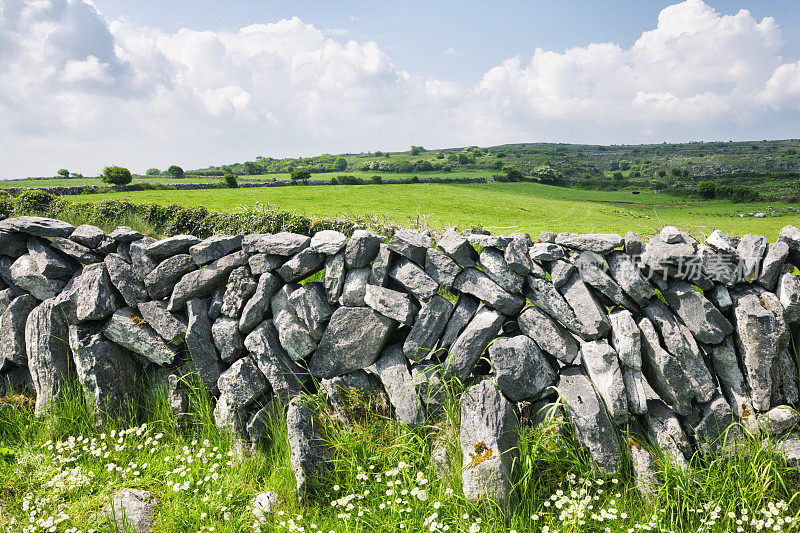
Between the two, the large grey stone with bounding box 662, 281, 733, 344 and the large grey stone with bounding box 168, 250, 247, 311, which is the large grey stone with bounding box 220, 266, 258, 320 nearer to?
the large grey stone with bounding box 168, 250, 247, 311

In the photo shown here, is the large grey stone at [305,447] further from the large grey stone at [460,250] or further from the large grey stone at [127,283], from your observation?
the large grey stone at [127,283]

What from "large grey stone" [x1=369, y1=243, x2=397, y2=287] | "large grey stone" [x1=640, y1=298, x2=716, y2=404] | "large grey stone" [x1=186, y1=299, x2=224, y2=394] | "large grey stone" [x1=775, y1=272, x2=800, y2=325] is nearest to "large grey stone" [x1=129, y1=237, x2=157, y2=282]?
"large grey stone" [x1=186, y1=299, x2=224, y2=394]

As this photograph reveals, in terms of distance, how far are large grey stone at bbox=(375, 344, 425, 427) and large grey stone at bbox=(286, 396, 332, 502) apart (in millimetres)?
758

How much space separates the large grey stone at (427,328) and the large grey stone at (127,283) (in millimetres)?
3364

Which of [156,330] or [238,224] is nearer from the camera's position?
[156,330]

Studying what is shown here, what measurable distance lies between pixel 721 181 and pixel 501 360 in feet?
29.3

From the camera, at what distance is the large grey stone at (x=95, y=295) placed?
5.10 metres

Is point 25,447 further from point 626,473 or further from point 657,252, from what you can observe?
point 657,252

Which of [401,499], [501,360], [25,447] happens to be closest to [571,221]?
[501,360]

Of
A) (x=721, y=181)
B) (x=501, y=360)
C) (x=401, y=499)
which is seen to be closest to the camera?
(x=401, y=499)

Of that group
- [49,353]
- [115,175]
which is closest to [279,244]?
[49,353]

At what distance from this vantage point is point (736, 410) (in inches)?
150

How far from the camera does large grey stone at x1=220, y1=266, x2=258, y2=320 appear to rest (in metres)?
4.70

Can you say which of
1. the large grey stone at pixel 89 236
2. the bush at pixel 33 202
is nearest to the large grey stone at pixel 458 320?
the large grey stone at pixel 89 236
